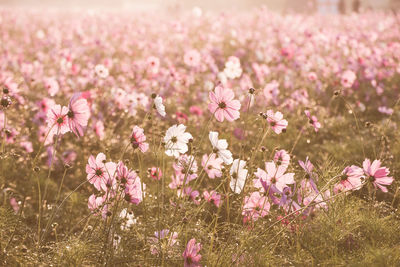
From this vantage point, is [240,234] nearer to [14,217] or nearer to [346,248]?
[346,248]

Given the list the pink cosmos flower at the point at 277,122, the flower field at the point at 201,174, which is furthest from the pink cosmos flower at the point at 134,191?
the pink cosmos flower at the point at 277,122

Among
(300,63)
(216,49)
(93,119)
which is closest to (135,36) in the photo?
(216,49)

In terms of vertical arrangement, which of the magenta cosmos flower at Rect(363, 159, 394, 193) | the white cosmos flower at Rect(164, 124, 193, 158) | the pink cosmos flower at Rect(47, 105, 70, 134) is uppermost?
the pink cosmos flower at Rect(47, 105, 70, 134)

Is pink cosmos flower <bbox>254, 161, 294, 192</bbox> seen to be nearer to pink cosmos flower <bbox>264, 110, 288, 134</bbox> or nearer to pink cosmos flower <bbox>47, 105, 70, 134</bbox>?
pink cosmos flower <bbox>264, 110, 288, 134</bbox>

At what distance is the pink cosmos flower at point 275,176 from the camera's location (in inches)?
68.8

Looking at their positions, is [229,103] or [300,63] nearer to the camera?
[229,103]

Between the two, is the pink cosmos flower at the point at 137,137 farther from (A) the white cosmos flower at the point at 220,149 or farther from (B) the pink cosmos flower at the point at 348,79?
(B) the pink cosmos flower at the point at 348,79

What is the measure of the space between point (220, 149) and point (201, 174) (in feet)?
2.70

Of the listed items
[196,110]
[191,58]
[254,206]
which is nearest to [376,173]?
[254,206]

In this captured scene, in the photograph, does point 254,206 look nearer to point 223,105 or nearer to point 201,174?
point 223,105

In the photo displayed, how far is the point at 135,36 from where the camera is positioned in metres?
7.16

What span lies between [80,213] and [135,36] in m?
5.33

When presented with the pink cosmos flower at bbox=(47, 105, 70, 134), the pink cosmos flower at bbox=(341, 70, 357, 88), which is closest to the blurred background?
the pink cosmos flower at bbox=(341, 70, 357, 88)

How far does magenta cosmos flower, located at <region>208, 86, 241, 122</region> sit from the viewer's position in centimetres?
164
